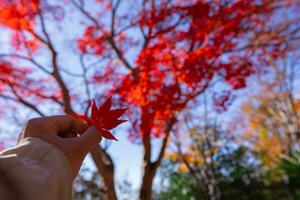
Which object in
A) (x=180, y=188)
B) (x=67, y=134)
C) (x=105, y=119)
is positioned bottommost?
(x=67, y=134)

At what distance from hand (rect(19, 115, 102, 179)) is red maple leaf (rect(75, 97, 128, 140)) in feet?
0.30

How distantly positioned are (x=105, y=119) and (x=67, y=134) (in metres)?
0.21

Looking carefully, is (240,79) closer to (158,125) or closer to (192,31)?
(192,31)

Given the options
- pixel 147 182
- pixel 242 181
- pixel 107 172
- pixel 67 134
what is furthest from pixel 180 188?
pixel 67 134

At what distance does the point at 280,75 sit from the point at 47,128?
12001 millimetres

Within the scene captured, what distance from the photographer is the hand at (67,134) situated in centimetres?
90

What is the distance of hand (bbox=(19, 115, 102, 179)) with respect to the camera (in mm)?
895

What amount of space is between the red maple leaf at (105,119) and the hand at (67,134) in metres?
0.09

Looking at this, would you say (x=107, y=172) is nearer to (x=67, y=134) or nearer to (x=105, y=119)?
(x=105, y=119)

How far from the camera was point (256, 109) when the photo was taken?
59.6 feet

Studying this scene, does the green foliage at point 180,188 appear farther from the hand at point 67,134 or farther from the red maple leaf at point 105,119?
the hand at point 67,134

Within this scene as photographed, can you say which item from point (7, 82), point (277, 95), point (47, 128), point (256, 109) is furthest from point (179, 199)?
point (47, 128)

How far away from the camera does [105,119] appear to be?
1219 millimetres

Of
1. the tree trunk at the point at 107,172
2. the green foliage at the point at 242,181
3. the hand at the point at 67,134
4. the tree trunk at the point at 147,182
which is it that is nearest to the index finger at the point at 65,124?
the hand at the point at 67,134
